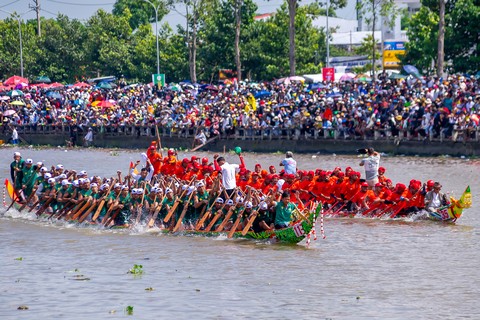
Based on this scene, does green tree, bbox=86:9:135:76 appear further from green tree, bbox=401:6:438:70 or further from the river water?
the river water

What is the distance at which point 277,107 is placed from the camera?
43094 mm

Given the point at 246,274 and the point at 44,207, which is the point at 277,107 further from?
the point at 246,274

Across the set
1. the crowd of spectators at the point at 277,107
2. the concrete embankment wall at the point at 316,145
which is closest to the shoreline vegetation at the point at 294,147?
the concrete embankment wall at the point at 316,145

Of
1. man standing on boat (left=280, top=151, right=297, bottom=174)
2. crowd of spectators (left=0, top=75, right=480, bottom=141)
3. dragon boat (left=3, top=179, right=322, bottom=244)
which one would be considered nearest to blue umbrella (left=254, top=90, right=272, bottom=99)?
crowd of spectators (left=0, top=75, right=480, bottom=141)

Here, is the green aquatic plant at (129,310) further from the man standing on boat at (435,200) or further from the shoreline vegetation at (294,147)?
the shoreline vegetation at (294,147)

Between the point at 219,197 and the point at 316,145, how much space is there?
20.0m

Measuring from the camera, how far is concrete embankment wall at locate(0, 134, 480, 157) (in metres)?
36.6

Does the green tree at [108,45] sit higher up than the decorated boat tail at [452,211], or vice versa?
the green tree at [108,45]

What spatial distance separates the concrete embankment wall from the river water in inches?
441

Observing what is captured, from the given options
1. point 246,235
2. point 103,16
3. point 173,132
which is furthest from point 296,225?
point 103,16

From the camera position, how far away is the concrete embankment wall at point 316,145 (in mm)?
36562

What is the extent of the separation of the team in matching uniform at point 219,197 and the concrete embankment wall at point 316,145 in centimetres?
1236

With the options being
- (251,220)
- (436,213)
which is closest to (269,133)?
(436,213)

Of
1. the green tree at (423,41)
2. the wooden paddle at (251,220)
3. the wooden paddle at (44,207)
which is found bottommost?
the wooden paddle at (44,207)
